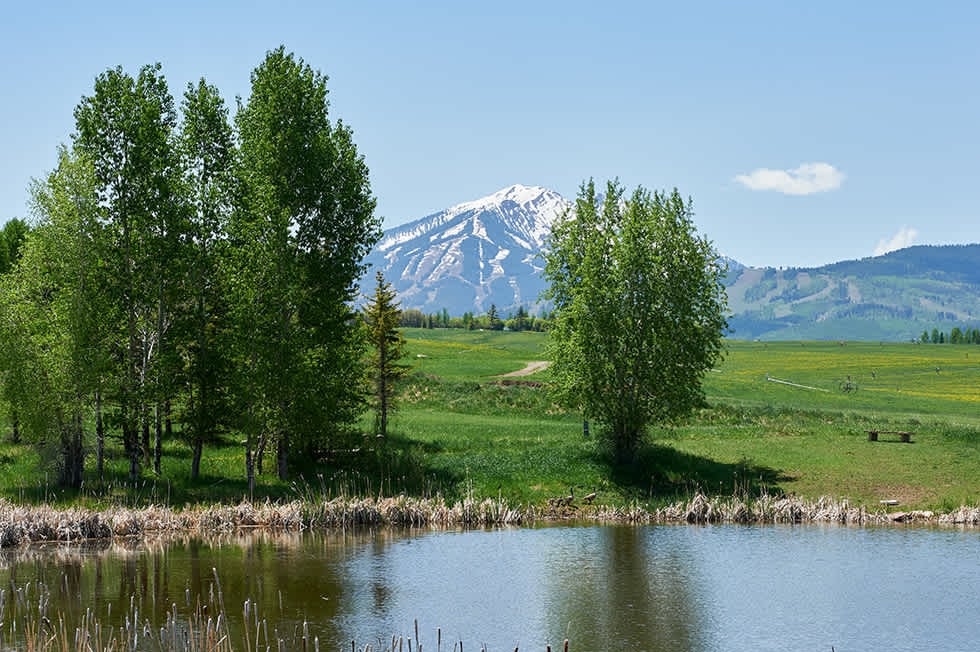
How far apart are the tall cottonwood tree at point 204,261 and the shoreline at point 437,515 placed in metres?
7.69

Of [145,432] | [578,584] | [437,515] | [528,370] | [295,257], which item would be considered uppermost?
[295,257]

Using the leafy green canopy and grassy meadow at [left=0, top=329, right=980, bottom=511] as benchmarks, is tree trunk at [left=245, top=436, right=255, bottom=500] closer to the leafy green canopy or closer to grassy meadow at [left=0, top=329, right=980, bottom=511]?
grassy meadow at [left=0, top=329, right=980, bottom=511]

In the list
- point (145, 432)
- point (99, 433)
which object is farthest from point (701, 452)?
point (99, 433)

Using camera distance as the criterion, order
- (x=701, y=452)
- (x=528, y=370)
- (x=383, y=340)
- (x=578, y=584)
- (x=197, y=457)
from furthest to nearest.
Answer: (x=528, y=370) → (x=383, y=340) → (x=701, y=452) → (x=197, y=457) → (x=578, y=584)

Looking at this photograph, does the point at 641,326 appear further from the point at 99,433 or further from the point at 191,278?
the point at 99,433

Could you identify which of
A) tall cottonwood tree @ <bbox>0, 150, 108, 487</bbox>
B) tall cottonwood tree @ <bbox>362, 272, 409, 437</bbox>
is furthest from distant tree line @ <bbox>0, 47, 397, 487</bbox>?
tall cottonwood tree @ <bbox>362, 272, 409, 437</bbox>

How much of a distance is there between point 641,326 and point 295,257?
20.0 m

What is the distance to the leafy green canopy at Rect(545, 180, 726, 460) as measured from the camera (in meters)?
56.8

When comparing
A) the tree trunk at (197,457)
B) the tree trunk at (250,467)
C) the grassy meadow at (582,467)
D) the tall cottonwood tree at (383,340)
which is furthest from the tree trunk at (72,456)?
the tall cottonwood tree at (383,340)

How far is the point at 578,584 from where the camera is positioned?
34219 millimetres

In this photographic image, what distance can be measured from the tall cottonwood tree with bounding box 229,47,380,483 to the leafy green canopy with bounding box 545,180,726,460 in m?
13.1

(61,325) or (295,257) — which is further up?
(295,257)

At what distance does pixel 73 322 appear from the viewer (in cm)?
4741

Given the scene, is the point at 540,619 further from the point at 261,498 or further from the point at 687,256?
the point at 687,256
